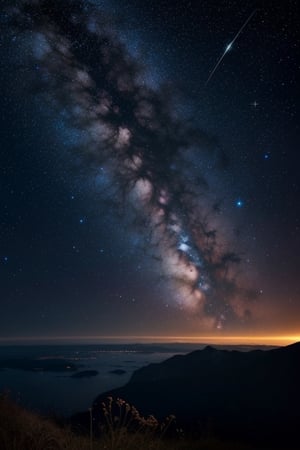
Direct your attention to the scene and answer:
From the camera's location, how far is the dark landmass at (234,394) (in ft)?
82.4

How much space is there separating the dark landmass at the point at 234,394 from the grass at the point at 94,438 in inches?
633

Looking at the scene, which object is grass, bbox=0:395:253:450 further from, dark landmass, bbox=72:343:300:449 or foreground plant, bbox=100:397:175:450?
dark landmass, bbox=72:343:300:449

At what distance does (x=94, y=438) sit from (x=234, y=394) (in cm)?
3795

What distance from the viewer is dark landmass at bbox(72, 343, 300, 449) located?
82.4 ft

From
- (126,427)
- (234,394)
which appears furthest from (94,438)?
(234,394)

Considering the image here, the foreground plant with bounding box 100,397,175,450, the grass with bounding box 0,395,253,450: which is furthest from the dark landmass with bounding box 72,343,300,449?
the foreground plant with bounding box 100,397,175,450

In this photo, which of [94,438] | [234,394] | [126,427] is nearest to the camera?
[126,427]

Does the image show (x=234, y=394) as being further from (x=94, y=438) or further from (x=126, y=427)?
(x=126, y=427)

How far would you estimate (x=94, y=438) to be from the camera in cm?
601

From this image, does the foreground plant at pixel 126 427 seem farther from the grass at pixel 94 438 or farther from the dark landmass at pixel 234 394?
the dark landmass at pixel 234 394

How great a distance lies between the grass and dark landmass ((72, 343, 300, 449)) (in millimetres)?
16068

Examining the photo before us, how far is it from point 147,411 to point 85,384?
359ft

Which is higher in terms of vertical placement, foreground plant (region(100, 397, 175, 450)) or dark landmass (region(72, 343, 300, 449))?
foreground plant (region(100, 397, 175, 450))

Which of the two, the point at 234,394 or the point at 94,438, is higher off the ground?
the point at 94,438
